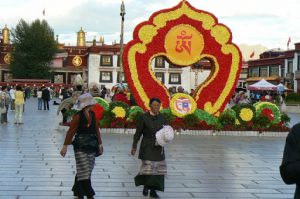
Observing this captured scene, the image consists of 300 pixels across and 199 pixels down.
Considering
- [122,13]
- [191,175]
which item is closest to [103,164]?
[191,175]

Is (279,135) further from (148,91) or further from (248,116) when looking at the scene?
(148,91)

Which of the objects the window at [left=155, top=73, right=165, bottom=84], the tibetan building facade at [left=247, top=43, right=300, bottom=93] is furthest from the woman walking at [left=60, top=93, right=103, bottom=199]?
the window at [left=155, top=73, right=165, bottom=84]

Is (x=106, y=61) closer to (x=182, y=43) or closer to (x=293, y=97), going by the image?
(x=293, y=97)

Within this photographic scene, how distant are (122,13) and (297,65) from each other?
99.2 ft

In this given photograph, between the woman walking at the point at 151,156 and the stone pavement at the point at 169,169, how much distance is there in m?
0.23

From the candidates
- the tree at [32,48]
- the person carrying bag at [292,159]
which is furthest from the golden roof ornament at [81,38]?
the person carrying bag at [292,159]

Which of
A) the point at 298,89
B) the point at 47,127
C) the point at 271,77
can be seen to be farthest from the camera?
the point at 271,77

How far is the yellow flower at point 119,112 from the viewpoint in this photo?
17.6 m

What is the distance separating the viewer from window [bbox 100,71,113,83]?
70188 mm

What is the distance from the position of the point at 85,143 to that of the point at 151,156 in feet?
3.47

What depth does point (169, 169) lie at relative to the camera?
10.2 meters

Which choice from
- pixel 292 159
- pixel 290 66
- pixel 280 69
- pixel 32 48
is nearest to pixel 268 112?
pixel 292 159

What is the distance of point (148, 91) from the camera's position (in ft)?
61.6

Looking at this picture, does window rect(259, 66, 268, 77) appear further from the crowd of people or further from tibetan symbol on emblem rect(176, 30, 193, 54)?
tibetan symbol on emblem rect(176, 30, 193, 54)
